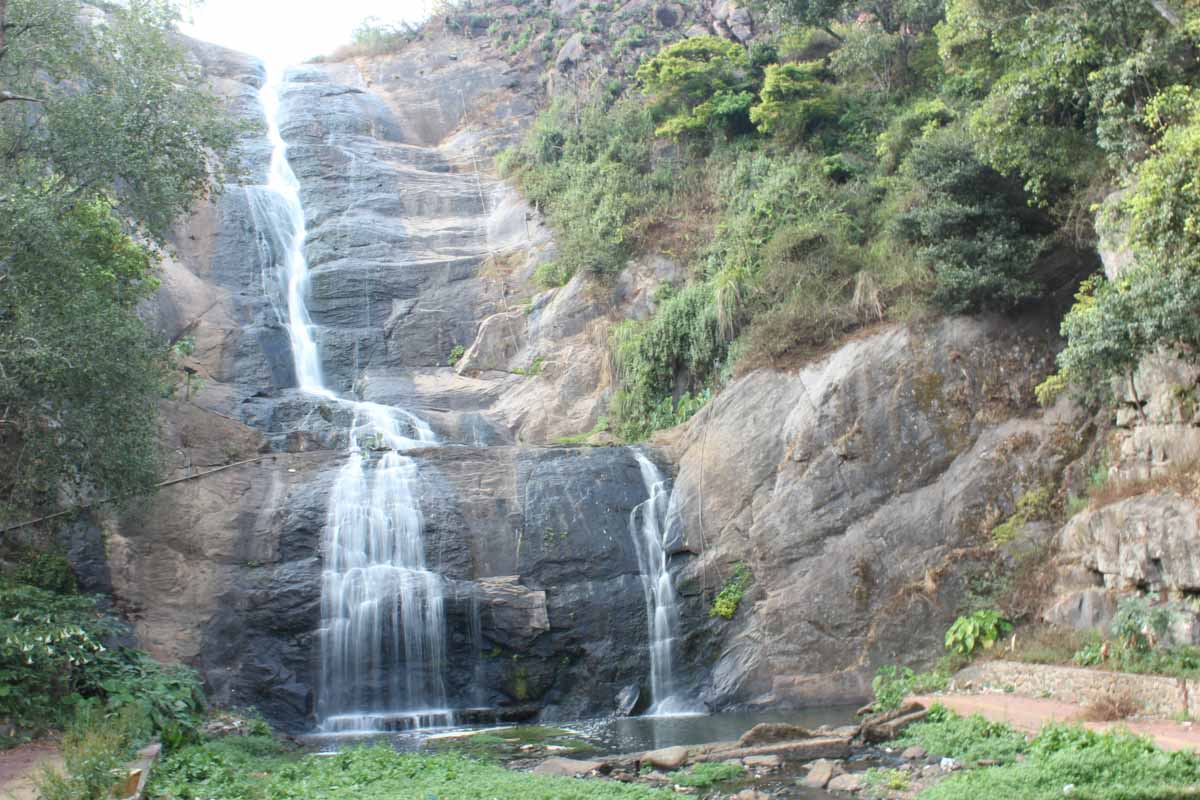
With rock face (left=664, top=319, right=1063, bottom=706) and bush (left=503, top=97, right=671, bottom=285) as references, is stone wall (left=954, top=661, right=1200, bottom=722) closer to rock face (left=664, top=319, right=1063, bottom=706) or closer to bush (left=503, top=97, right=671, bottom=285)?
rock face (left=664, top=319, right=1063, bottom=706)

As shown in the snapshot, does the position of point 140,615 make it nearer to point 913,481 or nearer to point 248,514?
point 248,514

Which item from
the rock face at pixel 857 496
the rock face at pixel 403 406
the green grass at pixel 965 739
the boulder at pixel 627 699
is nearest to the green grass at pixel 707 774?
the green grass at pixel 965 739

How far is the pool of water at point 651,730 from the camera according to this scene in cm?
1469

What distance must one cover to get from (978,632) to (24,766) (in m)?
14.0

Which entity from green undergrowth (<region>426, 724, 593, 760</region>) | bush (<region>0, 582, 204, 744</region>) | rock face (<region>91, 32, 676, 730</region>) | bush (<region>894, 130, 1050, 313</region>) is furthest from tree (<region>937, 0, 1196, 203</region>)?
bush (<region>0, 582, 204, 744</region>)

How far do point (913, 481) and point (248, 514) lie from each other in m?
12.9

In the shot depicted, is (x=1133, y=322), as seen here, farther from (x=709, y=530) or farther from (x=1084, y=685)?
(x=709, y=530)

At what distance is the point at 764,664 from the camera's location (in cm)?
1797

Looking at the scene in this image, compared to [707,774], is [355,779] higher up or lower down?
higher up

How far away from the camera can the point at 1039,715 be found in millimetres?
12484

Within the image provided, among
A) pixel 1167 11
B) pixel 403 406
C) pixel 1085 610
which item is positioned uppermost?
pixel 1167 11

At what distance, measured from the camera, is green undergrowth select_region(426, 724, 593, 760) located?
14.1 m

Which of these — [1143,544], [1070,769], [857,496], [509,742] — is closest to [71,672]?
[509,742]

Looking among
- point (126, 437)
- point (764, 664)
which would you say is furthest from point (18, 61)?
point (764, 664)
